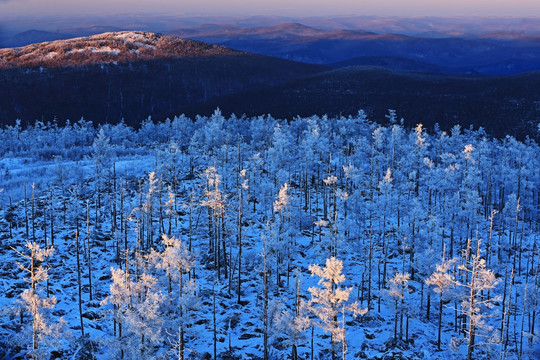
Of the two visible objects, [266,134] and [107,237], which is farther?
[266,134]

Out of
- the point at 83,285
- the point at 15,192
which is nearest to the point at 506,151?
the point at 83,285

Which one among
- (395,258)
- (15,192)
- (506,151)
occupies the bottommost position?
(395,258)

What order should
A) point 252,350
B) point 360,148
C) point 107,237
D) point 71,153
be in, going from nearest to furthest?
point 252,350 < point 107,237 < point 360,148 < point 71,153

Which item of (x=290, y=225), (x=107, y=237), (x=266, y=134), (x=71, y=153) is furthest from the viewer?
(x=71, y=153)

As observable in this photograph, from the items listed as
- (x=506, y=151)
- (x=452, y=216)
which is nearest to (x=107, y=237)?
(x=452, y=216)

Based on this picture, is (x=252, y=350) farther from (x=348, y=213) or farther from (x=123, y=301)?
(x=348, y=213)

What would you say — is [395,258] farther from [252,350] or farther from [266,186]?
[252,350]

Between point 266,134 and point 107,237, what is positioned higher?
point 266,134
